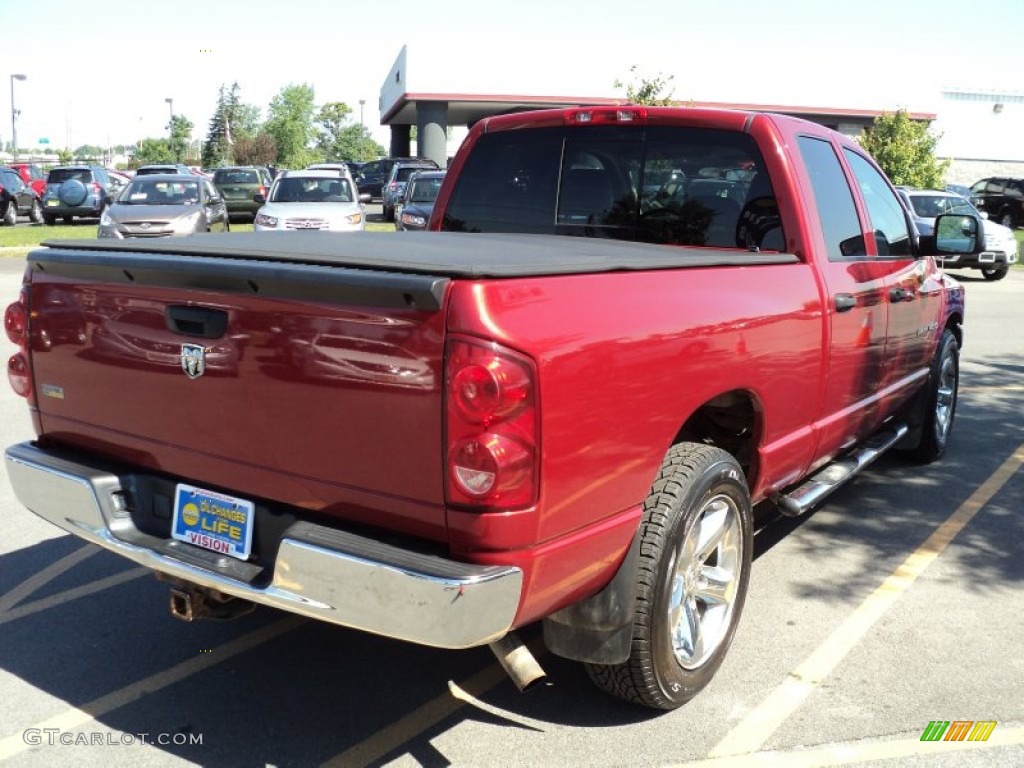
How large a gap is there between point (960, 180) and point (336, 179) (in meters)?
38.6

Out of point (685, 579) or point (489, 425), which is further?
point (685, 579)

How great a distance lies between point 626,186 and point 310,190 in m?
16.1

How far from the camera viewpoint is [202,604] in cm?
341

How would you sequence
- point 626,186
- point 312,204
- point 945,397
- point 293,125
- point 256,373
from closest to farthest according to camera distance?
1. point 256,373
2. point 626,186
3. point 945,397
4. point 312,204
5. point 293,125

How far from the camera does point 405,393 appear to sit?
8.72 feet

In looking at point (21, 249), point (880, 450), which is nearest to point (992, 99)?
point (21, 249)

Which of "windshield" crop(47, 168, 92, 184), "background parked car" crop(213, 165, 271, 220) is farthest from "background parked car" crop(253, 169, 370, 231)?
"windshield" crop(47, 168, 92, 184)

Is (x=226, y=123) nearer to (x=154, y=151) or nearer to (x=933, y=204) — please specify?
(x=154, y=151)

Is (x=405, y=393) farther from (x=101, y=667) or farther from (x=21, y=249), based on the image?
(x=21, y=249)

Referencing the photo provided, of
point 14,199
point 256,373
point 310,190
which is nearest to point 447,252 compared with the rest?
point 256,373

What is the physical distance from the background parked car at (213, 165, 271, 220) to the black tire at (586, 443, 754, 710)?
91.4 feet

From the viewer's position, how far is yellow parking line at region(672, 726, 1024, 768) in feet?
10.6

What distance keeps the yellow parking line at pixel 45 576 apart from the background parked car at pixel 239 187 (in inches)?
1028

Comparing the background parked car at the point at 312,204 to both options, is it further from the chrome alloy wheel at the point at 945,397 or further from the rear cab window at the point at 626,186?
the rear cab window at the point at 626,186
